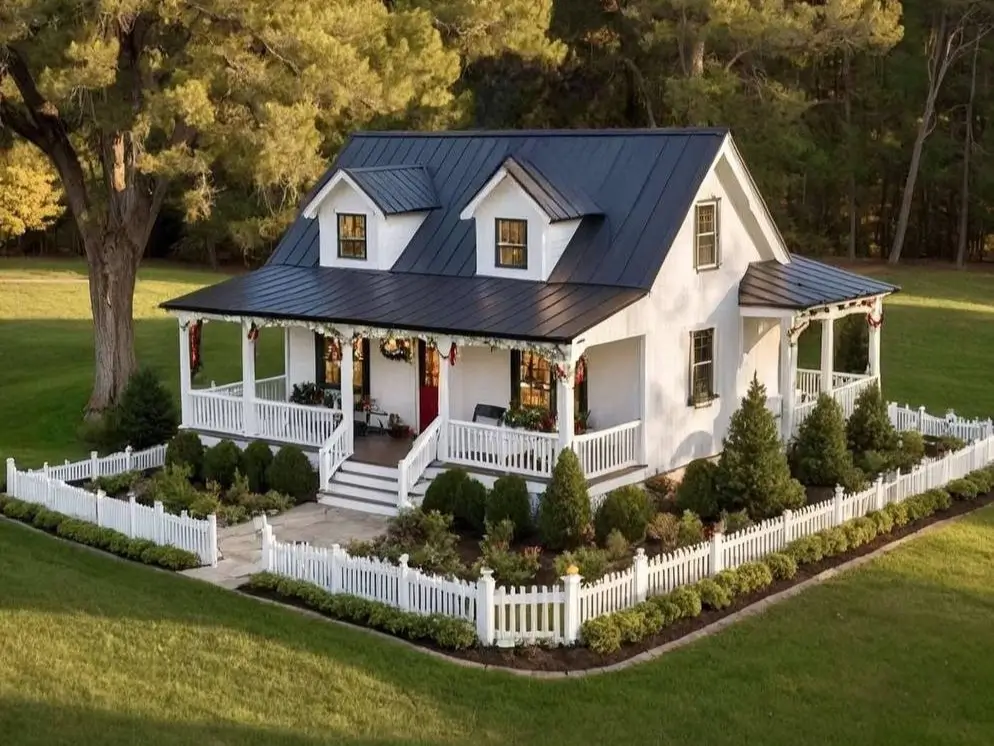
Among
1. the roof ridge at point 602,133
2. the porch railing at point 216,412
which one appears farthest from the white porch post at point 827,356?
the porch railing at point 216,412

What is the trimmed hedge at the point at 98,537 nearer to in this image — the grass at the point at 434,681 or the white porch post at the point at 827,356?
the grass at the point at 434,681

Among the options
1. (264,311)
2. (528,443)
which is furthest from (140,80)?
(528,443)

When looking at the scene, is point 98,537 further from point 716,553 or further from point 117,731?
point 716,553

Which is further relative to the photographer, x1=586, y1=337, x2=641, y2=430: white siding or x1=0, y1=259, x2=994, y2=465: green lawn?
x1=0, y1=259, x2=994, y2=465: green lawn

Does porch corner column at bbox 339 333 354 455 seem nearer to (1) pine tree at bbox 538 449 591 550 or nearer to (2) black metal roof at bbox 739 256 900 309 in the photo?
(1) pine tree at bbox 538 449 591 550

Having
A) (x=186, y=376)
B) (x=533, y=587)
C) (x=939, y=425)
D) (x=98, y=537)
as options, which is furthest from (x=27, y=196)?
(x=533, y=587)

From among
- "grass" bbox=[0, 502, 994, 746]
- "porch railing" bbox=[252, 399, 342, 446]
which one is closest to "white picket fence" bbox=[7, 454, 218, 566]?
"grass" bbox=[0, 502, 994, 746]

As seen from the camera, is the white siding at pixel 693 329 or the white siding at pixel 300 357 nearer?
the white siding at pixel 693 329

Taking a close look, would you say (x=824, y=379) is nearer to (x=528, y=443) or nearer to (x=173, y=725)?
(x=528, y=443)
